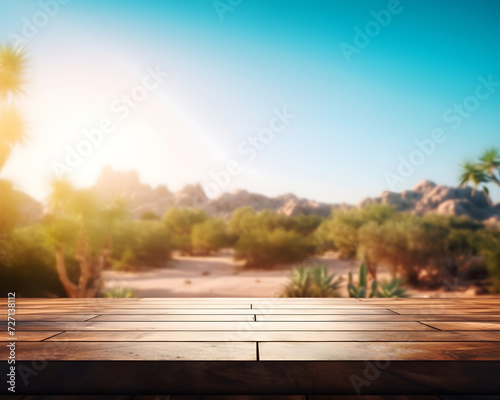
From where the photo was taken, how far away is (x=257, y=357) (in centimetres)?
115

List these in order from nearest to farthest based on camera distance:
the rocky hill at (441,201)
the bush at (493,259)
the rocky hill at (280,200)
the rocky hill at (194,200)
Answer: the bush at (493,259) < the rocky hill at (441,201) < the rocky hill at (280,200) < the rocky hill at (194,200)

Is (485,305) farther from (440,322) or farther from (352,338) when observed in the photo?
(352,338)

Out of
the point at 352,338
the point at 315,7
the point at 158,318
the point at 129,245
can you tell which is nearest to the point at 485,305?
the point at 352,338

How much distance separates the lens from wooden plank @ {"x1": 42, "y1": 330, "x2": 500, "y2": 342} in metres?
1.38

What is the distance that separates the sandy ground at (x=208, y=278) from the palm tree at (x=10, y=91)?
232 inches

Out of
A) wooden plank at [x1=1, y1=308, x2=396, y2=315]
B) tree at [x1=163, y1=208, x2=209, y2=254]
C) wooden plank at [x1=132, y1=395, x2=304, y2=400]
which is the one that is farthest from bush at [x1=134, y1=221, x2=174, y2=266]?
wooden plank at [x1=132, y1=395, x2=304, y2=400]

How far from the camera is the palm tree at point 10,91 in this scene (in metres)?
8.49

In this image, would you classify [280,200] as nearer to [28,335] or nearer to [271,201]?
[271,201]

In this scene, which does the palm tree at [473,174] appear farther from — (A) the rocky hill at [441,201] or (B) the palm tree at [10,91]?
(A) the rocky hill at [441,201]

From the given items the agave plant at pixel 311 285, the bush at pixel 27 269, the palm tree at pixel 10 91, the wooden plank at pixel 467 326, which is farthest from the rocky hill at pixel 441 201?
the wooden plank at pixel 467 326

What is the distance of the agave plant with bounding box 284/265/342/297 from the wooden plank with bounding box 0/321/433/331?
22.5ft

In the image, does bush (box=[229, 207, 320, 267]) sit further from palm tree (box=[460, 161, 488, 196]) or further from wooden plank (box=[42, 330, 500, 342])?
wooden plank (box=[42, 330, 500, 342])

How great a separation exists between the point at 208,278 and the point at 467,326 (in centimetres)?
1359

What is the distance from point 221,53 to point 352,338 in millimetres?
7226
